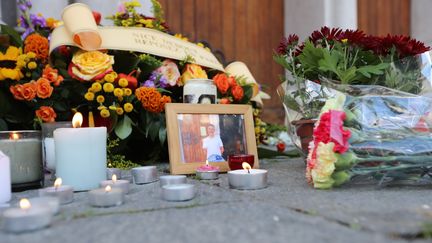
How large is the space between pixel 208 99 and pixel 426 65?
1.93ft

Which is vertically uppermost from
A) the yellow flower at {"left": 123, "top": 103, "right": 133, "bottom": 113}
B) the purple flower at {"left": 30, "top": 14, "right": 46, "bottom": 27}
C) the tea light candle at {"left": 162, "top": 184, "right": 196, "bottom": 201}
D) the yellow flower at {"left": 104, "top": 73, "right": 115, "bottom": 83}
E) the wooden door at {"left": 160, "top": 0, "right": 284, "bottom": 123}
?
the wooden door at {"left": 160, "top": 0, "right": 284, "bottom": 123}

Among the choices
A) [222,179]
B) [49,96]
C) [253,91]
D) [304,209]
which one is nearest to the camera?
[304,209]

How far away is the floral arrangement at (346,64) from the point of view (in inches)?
41.5

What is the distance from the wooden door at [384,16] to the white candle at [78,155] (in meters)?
2.71

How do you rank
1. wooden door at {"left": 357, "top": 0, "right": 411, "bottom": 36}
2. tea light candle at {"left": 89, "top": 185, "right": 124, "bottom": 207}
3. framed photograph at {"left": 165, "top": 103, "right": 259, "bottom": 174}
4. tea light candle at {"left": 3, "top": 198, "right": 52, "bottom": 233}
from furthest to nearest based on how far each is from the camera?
wooden door at {"left": 357, "top": 0, "right": 411, "bottom": 36}
framed photograph at {"left": 165, "top": 103, "right": 259, "bottom": 174}
tea light candle at {"left": 89, "top": 185, "right": 124, "bottom": 207}
tea light candle at {"left": 3, "top": 198, "right": 52, "bottom": 233}

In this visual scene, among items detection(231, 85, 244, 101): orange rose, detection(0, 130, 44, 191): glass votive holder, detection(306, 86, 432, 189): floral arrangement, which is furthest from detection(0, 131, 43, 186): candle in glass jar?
detection(231, 85, 244, 101): orange rose

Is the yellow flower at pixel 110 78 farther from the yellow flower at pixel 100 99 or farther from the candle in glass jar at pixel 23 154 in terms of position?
the candle in glass jar at pixel 23 154

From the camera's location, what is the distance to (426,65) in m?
1.05

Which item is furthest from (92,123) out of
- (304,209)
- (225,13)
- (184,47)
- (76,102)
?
(225,13)

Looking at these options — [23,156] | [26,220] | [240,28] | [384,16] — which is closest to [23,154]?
[23,156]

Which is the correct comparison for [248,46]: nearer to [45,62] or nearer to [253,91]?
[253,91]

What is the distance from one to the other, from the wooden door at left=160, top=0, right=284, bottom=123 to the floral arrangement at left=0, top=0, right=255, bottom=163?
3.78ft

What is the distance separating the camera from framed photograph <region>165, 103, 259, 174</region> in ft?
3.60

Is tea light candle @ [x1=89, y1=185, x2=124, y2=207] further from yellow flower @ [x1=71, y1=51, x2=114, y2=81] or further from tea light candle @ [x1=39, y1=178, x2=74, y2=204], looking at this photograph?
yellow flower @ [x1=71, y1=51, x2=114, y2=81]
